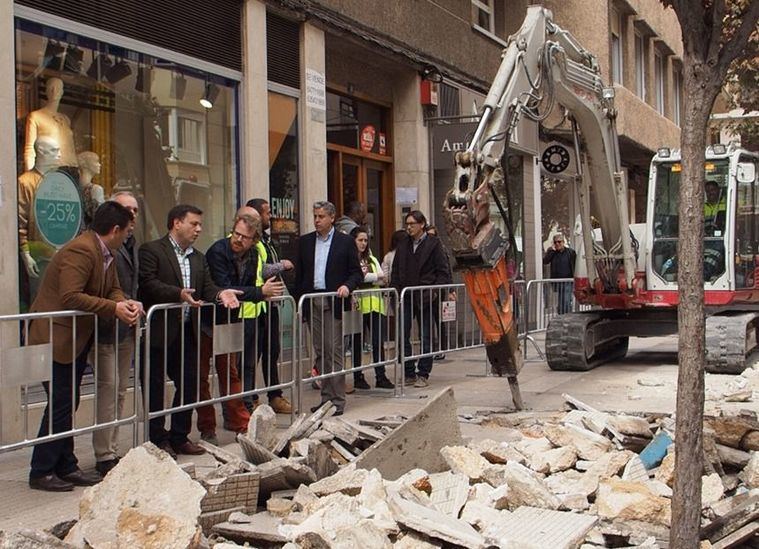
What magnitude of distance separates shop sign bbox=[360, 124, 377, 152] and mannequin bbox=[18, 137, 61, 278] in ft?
22.2

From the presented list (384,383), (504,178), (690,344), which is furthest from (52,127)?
(690,344)

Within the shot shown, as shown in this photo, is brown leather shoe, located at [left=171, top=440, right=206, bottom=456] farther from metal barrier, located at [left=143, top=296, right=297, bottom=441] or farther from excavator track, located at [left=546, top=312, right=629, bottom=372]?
excavator track, located at [left=546, top=312, right=629, bottom=372]

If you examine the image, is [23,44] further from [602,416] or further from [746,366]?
[746,366]

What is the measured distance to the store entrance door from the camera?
14.0 metres

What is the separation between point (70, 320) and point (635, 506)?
3.63 m

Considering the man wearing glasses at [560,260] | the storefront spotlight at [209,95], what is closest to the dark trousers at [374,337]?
the storefront spotlight at [209,95]

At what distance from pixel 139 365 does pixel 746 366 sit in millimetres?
8801

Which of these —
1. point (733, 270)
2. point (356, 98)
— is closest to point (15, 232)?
point (356, 98)

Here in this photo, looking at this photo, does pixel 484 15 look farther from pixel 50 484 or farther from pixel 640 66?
pixel 50 484

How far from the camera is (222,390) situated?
7.89m

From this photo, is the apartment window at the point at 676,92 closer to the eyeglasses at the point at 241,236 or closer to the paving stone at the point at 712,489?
the eyeglasses at the point at 241,236

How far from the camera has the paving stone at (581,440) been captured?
23.3ft

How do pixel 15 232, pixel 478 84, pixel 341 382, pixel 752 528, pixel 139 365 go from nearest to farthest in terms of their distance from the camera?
pixel 752 528, pixel 139 365, pixel 15 232, pixel 341 382, pixel 478 84

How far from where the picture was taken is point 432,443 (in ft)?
22.6
